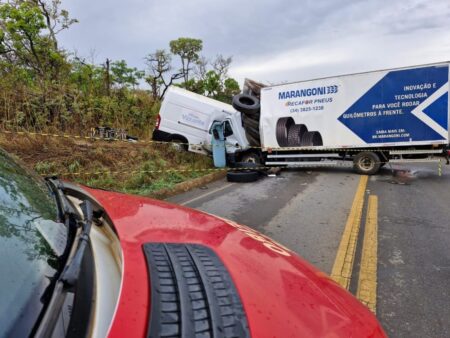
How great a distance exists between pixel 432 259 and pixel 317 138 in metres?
7.25

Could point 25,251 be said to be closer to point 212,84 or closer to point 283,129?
point 283,129

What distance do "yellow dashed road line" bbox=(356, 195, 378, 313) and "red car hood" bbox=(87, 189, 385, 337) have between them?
5.37 ft

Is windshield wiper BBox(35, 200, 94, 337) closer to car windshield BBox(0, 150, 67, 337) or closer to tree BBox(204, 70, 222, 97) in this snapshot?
car windshield BBox(0, 150, 67, 337)

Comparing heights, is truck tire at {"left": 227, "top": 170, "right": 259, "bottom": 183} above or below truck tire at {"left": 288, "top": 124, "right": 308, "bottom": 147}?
below

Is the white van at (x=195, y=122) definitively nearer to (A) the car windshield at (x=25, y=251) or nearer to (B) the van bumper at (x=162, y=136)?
(B) the van bumper at (x=162, y=136)

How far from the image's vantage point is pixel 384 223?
5.40 metres

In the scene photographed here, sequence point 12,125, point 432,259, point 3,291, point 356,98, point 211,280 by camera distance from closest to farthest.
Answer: point 3,291
point 211,280
point 432,259
point 12,125
point 356,98

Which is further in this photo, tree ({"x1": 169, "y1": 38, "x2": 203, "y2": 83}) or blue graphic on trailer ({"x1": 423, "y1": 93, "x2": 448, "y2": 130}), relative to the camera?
tree ({"x1": 169, "y1": 38, "x2": 203, "y2": 83})

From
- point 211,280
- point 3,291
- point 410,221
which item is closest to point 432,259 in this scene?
point 410,221

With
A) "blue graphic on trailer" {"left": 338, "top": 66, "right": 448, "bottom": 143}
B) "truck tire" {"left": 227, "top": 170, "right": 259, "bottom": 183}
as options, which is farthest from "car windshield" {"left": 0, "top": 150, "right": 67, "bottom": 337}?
"blue graphic on trailer" {"left": 338, "top": 66, "right": 448, "bottom": 143}

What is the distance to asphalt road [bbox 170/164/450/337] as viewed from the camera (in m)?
3.02

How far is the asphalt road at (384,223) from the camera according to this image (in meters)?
3.02

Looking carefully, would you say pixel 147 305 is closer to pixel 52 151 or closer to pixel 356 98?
pixel 52 151

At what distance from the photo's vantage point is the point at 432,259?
3963mm
